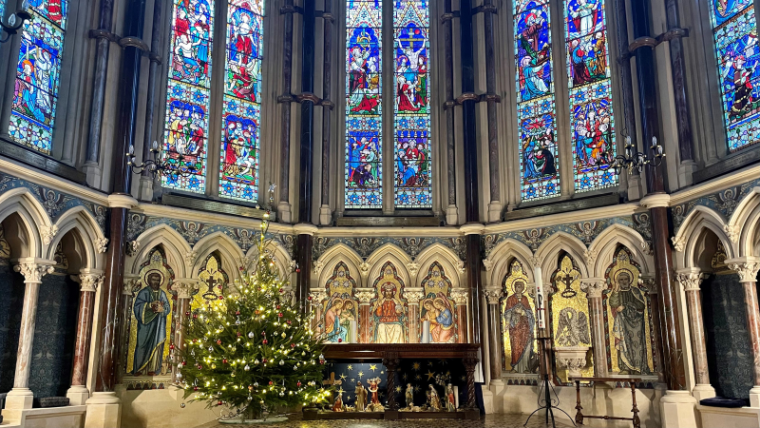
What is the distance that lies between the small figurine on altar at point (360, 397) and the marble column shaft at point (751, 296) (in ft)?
22.3

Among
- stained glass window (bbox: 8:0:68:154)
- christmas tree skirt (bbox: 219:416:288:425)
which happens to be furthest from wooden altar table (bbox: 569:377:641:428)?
stained glass window (bbox: 8:0:68:154)

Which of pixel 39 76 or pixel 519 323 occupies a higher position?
pixel 39 76

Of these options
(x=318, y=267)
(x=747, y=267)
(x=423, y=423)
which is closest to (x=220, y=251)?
(x=318, y=267)

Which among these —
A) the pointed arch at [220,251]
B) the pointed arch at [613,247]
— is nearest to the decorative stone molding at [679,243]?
the pointed arch at [613,247]

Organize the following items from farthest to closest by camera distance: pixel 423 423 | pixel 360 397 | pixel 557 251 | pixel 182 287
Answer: pixel 557 251
pixel 182 287
pixel 360 397
pixel 423 423

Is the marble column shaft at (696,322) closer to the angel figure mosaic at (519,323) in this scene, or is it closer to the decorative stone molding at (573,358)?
the decorative stone molding at (573,358)

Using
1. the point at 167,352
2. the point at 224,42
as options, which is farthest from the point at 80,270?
the point at 224,42

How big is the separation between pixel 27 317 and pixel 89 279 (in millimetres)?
1324

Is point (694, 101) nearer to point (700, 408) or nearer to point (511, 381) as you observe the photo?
point (700, 408)

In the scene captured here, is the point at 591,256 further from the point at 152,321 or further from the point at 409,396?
the point at 152,321

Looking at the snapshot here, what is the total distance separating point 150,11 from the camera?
13500mm

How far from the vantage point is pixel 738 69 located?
11.5m

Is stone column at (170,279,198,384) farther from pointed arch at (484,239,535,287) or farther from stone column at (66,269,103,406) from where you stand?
pointed arch at (484,239,535,287)

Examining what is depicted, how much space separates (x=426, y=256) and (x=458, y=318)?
5.06 ft
